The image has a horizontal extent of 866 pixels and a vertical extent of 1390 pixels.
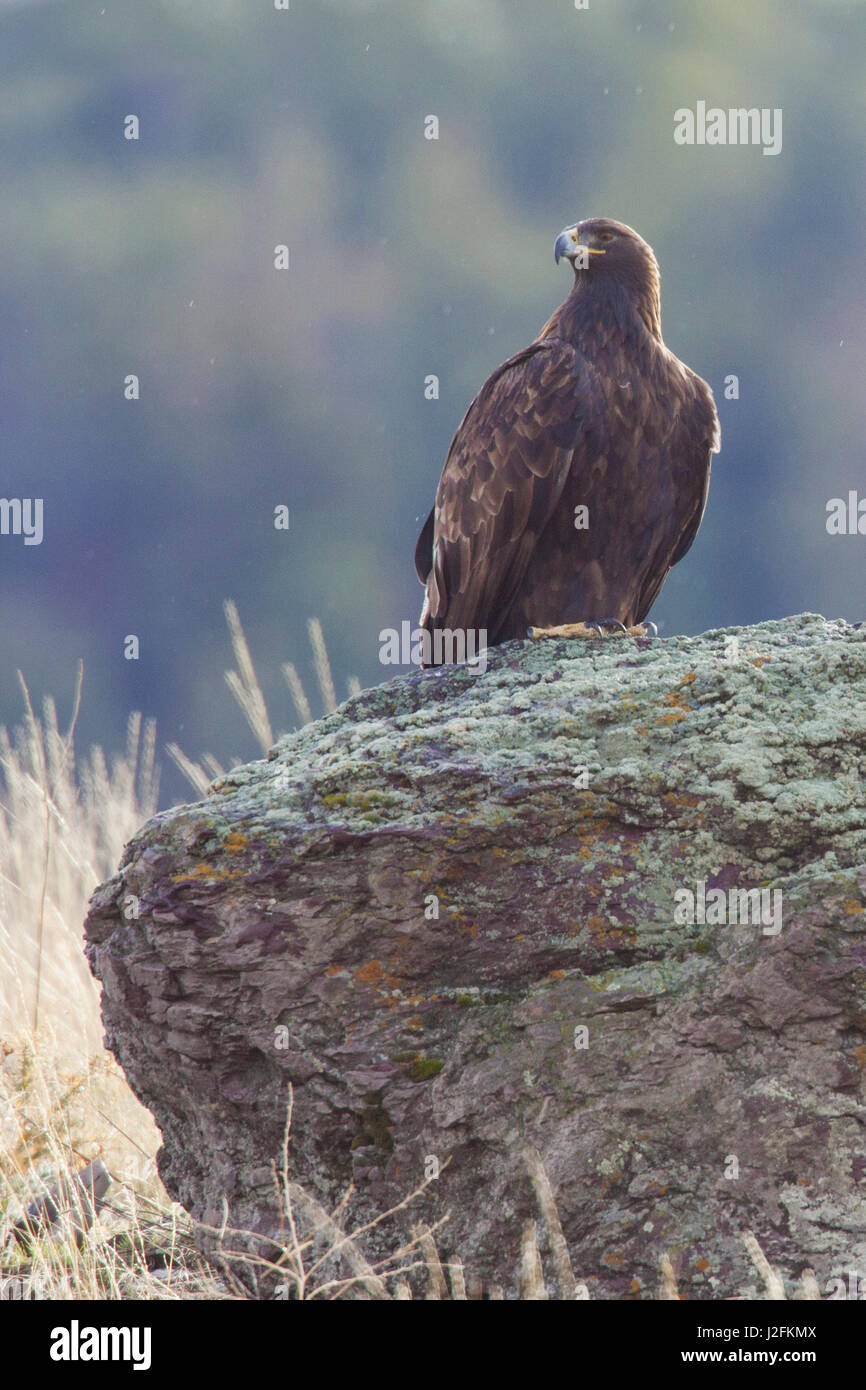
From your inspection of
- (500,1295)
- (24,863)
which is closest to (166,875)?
(500,1295)

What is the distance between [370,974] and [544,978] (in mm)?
327

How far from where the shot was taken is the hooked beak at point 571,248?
214 inches

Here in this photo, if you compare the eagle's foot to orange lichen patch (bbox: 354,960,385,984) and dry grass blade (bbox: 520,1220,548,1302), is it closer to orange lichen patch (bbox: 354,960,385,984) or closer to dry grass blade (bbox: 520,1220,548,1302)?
orange lichen patch (bbox: 354,960,385,984)

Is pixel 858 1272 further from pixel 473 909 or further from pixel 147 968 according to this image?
pixel 147 968

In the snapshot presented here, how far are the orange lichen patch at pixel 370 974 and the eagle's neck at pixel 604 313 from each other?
3168mm

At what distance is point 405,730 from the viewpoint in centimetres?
297

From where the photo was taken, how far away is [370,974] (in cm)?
257

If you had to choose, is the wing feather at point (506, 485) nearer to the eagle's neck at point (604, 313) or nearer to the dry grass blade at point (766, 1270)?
the eagle's neck at point (604, 313)

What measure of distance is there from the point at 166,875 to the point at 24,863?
157 inches

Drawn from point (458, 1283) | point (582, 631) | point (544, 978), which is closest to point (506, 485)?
point (582, 631)

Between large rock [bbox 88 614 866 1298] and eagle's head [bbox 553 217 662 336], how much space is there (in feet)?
9.20

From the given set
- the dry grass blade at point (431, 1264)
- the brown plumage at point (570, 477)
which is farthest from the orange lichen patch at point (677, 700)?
the brown plumage at point (570, 477)

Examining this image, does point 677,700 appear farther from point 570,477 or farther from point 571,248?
point 571,248

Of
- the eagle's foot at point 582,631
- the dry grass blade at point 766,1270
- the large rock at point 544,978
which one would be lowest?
the dry grass blade at point 766,1270
